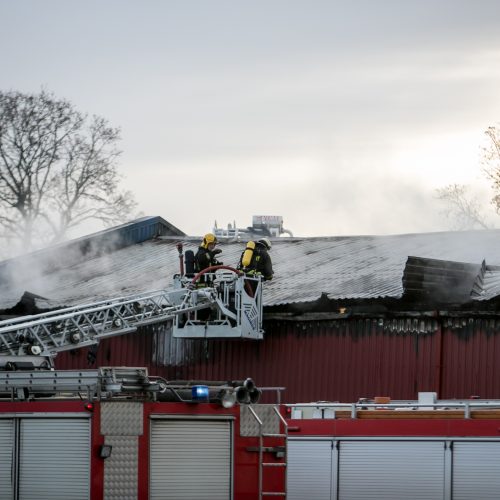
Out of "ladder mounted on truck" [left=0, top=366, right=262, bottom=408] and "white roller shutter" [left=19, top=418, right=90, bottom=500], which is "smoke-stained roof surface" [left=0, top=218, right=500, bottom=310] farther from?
"white roller shutter" [left=19, top=418, right=90, bottom=500]

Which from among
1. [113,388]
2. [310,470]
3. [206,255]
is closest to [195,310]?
[206,255]

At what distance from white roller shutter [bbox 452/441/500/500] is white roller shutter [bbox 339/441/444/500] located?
24 centimetres

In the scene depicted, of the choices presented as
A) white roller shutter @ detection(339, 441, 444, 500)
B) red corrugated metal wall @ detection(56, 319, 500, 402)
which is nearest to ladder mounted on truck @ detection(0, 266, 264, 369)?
red corrugated metal wall @ detection(56, 319, 500, 402)

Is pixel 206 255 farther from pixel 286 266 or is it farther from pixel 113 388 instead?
pixel 113 388

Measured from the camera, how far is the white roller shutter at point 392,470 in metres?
18.9

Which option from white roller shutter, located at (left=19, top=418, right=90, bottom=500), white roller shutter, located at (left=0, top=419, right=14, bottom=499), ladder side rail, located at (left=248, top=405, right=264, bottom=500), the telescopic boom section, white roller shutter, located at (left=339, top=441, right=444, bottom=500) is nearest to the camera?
white roller shutter, located at (left=19, top=418, right=90, bottom=500)

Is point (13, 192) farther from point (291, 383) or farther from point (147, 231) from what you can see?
point (291, 383)

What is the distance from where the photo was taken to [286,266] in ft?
111

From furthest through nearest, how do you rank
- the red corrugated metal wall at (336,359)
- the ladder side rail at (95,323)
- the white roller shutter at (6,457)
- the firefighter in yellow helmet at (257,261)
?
the firefighter in yellow helmet at (257,261) < the red corrugated metal wall at (336,359) < the ladder side rail at (95,323) < the white roller shutter at (6,457)

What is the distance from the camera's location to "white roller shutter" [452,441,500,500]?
60.0 feet

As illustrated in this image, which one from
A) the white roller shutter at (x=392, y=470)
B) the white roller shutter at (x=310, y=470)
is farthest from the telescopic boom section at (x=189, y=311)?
the white roller shutter at (x=392, y=470)

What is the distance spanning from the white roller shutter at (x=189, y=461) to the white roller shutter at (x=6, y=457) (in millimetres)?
1721

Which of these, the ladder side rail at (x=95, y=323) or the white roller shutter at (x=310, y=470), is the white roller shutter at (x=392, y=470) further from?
the ladder side rail at (x=95, y=323)

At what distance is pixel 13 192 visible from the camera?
2109 inches
